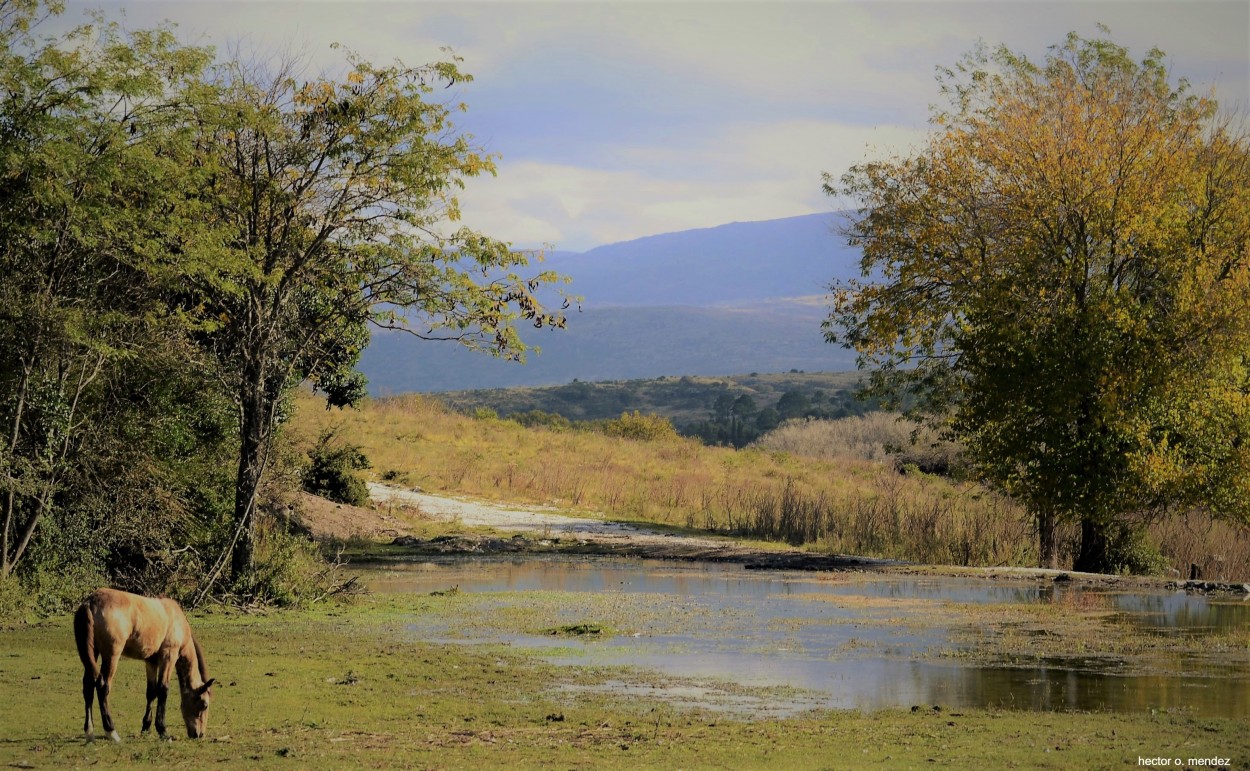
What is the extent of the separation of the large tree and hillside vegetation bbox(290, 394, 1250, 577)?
2.66 metres

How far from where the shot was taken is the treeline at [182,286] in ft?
59.7

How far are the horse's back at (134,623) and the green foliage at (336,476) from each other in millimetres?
23375

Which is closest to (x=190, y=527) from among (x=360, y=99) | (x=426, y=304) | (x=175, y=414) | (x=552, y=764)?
(x=175, y=414)

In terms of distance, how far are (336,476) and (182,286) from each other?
16.3 meters

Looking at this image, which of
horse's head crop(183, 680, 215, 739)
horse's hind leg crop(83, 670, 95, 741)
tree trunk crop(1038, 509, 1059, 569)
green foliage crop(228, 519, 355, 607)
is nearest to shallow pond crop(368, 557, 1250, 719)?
green foliage crop(228, 519, 355, 607)

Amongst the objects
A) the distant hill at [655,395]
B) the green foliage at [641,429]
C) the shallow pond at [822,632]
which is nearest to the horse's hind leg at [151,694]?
the shallow pond at [822,632]

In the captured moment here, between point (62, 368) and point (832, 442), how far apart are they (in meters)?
58.9

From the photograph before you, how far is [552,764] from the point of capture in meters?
10.3

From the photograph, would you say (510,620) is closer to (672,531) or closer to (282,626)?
(282,626)

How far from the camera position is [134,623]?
1067 centimetres

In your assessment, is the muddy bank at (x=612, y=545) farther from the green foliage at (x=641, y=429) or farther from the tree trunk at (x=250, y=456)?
the green foliage at (x=641, y=429)

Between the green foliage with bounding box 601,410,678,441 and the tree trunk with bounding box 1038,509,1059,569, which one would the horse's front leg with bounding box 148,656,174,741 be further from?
the green foliage with bounding box 601,410,678,441

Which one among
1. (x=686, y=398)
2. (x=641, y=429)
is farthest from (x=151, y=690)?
(x=686, y=398)

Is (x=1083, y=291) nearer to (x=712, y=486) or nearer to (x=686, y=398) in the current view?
(x=712, y=486)
